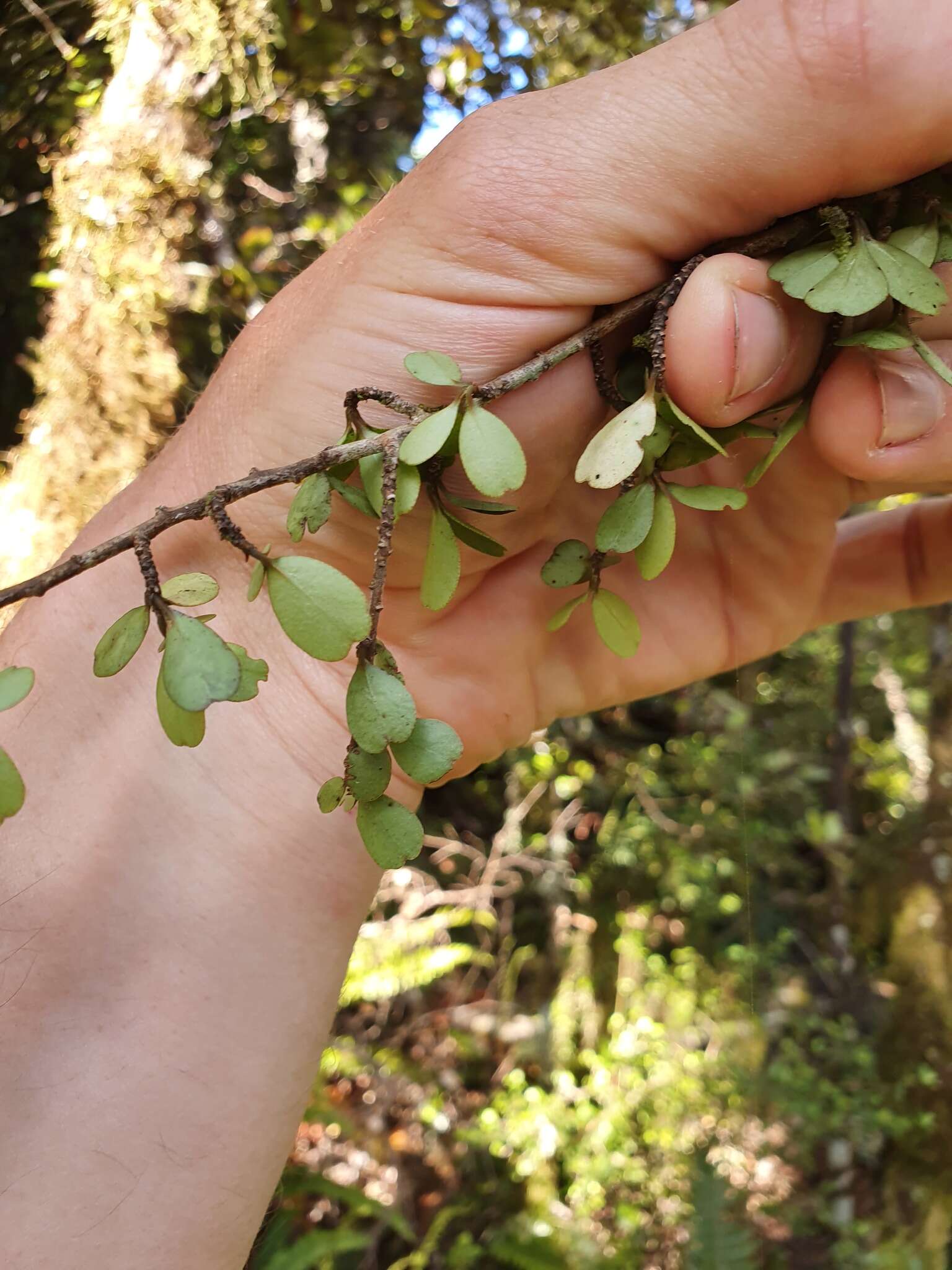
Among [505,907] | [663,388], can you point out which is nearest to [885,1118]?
[505,907]

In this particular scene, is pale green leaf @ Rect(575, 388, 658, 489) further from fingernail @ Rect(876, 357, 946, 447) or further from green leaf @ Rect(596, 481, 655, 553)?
fingernail @ Rect(876, 357, 946, 447)

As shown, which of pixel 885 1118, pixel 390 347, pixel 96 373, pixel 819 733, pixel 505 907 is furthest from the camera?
pixel 819 733

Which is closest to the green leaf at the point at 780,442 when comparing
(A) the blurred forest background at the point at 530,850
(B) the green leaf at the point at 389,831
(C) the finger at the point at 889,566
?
(B) the green leaf at the point at 389,831

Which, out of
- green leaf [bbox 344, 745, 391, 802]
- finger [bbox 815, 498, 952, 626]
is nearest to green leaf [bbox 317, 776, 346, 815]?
green leaf [bbox 344, 745, 391, 802]

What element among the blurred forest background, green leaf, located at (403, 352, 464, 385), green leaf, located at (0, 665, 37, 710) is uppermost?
green leaf, located at (0, 665, 37, 710)

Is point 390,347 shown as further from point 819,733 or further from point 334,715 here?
point 819,733

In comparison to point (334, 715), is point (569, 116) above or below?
above
